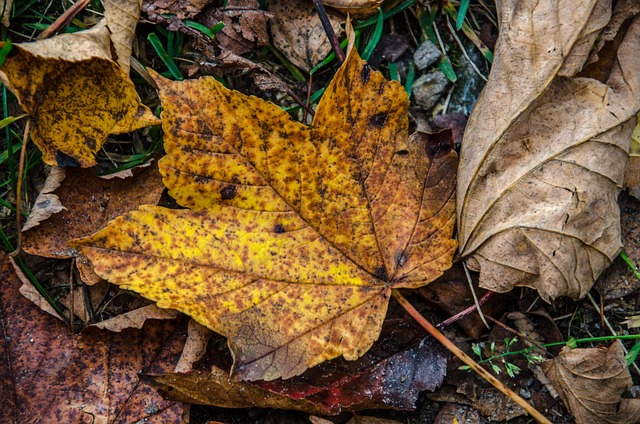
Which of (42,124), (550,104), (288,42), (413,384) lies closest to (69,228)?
(42,124)

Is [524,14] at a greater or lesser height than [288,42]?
greater

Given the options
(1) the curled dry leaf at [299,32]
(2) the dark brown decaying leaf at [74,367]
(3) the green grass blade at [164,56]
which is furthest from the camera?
(1) the curled dry leaf at [299,32]

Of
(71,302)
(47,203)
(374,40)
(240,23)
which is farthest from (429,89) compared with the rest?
(71,302)

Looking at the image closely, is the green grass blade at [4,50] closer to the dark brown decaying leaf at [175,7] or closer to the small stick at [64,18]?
the small stick at [64,18]

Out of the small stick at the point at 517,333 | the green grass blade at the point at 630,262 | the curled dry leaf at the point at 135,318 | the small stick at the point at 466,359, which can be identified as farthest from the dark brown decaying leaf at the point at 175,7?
the green grass blade at the point at 630,262

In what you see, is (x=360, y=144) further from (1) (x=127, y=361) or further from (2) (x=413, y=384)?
(1) (x=127, y=361)
